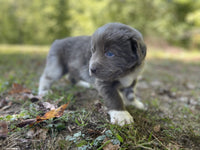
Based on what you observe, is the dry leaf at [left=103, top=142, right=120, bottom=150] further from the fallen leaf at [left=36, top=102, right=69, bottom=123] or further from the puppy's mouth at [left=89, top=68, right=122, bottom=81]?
the puppy's mouth at [left=89, top=68, right=122, bottom=81]

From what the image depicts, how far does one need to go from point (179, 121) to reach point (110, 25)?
2.21 m

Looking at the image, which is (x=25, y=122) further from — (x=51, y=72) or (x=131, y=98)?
(x=131, y=98)

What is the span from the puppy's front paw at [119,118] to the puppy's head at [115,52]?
64cm

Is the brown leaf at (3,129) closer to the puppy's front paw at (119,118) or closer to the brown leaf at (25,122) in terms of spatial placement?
the brown leaf at (25,122)

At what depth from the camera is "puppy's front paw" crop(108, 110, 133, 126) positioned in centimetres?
300

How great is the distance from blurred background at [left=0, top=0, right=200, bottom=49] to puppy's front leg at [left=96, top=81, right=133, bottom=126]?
545 inches

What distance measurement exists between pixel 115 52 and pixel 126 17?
16.8 metres

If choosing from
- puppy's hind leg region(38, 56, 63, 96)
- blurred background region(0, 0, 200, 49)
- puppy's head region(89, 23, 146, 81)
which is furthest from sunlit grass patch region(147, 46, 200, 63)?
puppy's head region(89, 23, 146, 81)

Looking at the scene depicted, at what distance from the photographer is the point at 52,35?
75.9 ft

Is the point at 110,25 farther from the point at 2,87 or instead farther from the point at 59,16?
the point at 59,16

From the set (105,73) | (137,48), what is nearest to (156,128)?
(105,73)

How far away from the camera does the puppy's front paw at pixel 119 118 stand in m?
3.00

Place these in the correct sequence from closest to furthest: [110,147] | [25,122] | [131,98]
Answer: [110,147]
[25,122]
[131,98]

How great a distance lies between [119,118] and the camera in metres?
3.10
